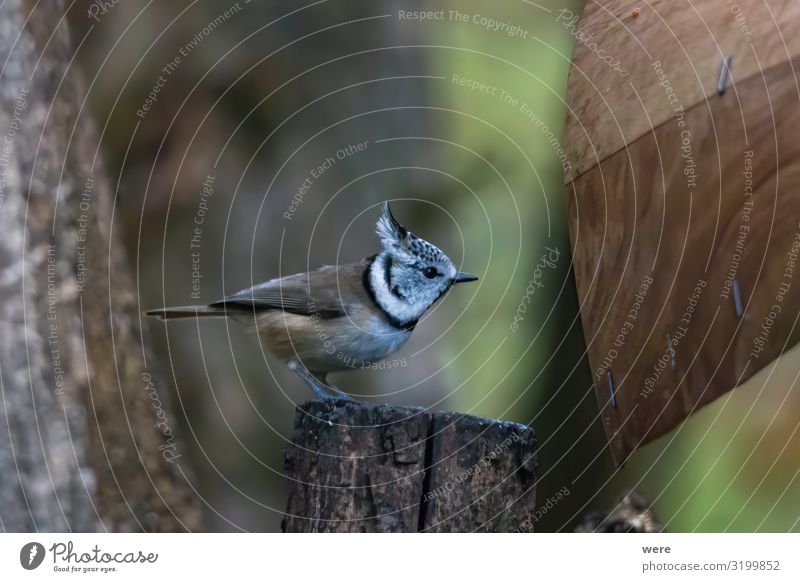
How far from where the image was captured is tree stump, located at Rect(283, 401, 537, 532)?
6.66 ft

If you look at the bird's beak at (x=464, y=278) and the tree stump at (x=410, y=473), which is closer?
the tree stump at (x=410, y=473)

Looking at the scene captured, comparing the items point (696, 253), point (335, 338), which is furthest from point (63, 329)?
point (696, 253)

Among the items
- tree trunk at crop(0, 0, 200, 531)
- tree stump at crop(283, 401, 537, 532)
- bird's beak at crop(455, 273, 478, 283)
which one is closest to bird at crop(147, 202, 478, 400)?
bird's beak at crop(455, 273, 478, 283)

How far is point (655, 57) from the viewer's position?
224 cm

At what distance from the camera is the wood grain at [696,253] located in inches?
85.9

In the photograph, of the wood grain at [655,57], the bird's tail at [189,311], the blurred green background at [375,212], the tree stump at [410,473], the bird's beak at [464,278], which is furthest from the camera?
the bird's tail at [189,311]

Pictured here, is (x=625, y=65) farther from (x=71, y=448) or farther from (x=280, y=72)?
(x=71, y=448)

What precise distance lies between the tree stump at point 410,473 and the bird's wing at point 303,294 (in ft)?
1.88

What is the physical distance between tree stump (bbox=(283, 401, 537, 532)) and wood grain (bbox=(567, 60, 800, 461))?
1.28 feet
